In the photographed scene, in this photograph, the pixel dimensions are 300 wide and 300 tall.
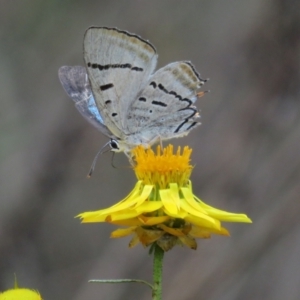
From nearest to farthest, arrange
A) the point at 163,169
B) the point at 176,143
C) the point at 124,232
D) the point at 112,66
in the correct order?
the point at 124,232 < the point at 163,169 < the point at 112,66 < the point at 176,143

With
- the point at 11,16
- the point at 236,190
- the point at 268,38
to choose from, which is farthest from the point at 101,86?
the point at 11,16

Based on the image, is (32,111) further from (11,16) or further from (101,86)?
(101,86)

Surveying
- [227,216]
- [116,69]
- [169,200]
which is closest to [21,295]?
[169,200]

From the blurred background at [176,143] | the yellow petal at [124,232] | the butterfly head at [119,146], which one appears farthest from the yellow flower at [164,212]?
the blurred background at [176,143]

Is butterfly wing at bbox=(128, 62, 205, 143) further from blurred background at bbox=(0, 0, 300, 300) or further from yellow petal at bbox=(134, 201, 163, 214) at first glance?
blurred background at bbox=(0, 0, 300, 300)

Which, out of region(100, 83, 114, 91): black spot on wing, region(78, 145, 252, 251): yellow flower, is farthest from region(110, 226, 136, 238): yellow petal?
region(100, 83, 114, 91): black spot on wing

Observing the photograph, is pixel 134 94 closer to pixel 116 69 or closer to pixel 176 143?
pixel 116 69
